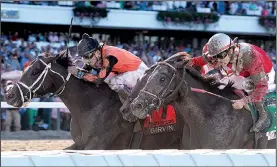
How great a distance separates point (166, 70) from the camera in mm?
5562

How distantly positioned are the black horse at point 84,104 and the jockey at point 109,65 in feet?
0.27

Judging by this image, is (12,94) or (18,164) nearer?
(18,164)

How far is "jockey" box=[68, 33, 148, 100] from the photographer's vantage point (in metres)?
6.49

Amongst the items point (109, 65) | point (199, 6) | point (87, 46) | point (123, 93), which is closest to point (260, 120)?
point (123, 93)

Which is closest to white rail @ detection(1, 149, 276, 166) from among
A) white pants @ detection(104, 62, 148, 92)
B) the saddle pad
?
the saddle pad

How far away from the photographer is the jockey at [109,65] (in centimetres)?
649

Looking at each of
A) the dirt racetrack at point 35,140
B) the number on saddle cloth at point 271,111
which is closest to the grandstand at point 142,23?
the dirt racetrack at point 35,140

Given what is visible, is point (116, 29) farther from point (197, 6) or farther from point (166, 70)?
point (166, 70)

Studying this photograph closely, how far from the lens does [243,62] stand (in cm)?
563

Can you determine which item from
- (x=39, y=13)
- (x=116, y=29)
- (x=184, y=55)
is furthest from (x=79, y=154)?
(x=116, y=29)

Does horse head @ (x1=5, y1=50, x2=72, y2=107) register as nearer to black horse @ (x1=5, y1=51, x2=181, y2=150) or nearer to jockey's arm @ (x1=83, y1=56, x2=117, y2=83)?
black horse @ (x1=5, y1=51, x2=181, y2=150)

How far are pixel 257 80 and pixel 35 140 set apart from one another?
6.63m

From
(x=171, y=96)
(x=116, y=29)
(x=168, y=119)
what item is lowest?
(x=116, y=29)

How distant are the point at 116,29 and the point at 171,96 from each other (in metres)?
15.5
